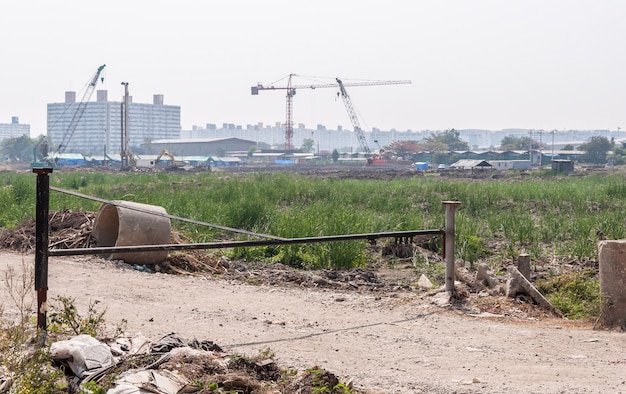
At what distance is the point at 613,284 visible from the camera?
9.05 meters

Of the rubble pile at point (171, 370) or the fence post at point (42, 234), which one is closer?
the rubble pile at point (171, 370)

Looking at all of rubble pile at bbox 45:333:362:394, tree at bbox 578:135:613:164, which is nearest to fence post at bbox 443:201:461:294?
rubble pile at bbox 45:333:362:394

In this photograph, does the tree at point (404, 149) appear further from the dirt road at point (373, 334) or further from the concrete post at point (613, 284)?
the concrete post at point (613, 284)

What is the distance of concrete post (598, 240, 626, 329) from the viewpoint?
896 centimetres

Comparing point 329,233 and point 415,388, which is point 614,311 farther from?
point 329,233

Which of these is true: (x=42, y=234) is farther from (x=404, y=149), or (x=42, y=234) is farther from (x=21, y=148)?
(x=21, y=148)

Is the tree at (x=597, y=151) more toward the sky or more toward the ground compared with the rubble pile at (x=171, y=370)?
more toward the sky

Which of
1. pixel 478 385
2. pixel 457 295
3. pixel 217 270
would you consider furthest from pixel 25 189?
pixel 478 385

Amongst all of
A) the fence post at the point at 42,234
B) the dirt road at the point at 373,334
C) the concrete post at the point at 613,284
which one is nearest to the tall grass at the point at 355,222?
the dirt road at the point at 373,334

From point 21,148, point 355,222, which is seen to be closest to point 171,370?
point 355,222

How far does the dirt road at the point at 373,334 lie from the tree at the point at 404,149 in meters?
168

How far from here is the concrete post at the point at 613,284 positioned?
8.96 metres

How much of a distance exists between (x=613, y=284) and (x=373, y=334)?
271cm

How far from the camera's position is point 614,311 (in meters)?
9.04
